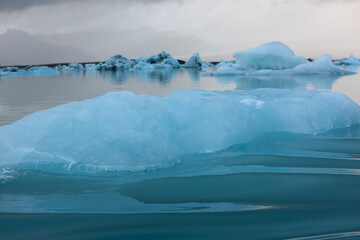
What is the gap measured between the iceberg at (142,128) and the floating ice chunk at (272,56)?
18024mm

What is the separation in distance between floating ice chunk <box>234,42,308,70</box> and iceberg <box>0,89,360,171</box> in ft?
59.1

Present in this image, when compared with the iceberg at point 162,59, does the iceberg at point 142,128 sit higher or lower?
lower

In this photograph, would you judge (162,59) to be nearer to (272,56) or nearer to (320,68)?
(272,56)

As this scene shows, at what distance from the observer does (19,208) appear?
1.90 m

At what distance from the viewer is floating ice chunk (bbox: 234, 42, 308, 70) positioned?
848 inches

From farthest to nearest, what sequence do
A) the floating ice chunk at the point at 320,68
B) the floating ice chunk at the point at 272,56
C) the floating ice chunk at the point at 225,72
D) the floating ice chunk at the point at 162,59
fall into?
the floating ice chunk at the point at 162,59 → the floating ice chunk at the point at 225,72 → the floating ice chunk at the point at 272,56 → the floating ice chunk at the point at 320,68

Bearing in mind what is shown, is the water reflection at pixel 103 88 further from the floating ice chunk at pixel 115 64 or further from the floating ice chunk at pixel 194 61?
the floating ice chunk at pixel 115 64

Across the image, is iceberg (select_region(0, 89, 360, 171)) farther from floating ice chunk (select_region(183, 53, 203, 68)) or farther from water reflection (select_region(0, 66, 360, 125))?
floating ice chunk (select_region(183, 53, 203, 68))

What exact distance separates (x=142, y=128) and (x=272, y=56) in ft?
66.5

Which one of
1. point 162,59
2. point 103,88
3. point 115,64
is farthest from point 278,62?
point 115,64

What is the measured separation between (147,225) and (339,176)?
1.53 meters

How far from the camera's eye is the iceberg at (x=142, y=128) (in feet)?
8.72

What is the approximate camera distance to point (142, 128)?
3170mm

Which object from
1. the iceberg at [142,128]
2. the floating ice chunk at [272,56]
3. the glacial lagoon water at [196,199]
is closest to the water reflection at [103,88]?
the iceberg at [142,128]
